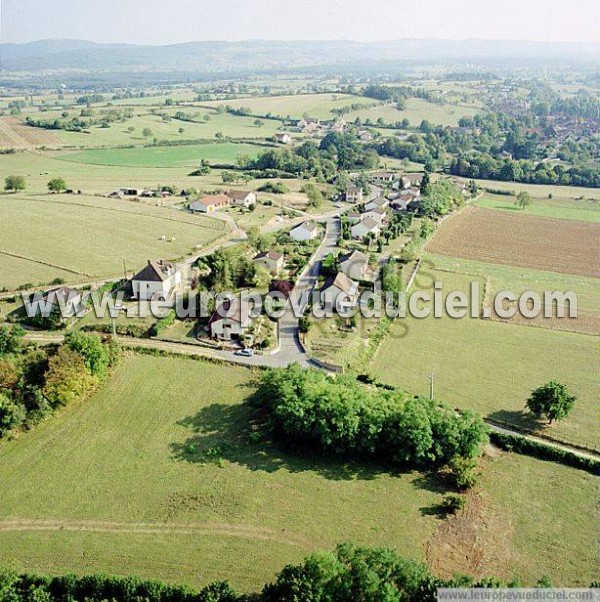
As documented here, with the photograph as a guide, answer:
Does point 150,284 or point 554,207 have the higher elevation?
point 150,284

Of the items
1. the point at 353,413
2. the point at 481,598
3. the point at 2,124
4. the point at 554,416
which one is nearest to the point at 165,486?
the point at 353,413

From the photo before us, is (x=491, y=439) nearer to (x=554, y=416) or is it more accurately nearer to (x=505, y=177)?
(x=554, y=416)

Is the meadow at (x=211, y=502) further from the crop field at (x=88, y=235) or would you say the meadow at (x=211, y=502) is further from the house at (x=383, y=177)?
the house at (x=383, y=177)

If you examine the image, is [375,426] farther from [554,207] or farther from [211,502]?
[554,207]

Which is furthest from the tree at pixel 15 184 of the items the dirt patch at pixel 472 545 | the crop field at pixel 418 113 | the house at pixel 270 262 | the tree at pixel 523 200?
the crop field at pixel 418 113

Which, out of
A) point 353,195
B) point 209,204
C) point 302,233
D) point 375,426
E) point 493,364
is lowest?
point 493,364

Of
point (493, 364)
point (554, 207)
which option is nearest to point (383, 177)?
point (554, 207)
